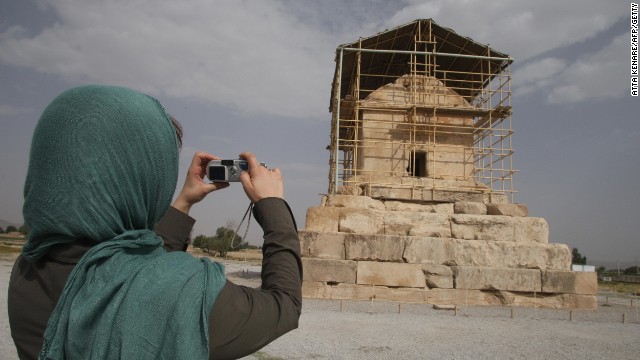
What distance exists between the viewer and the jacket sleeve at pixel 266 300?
41.9 inches

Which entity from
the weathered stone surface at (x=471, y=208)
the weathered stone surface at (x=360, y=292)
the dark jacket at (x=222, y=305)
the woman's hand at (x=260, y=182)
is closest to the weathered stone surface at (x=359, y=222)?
the weathered stone surface at (x=360, y=292)

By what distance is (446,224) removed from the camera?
10.9 meters

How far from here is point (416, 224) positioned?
10.9 meters

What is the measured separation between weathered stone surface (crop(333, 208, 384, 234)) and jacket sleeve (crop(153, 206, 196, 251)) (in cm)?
887

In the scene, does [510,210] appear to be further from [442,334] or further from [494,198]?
[442,334]

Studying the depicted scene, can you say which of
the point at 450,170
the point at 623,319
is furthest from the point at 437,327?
the point at 450,170

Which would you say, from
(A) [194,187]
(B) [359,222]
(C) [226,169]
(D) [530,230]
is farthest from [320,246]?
(C) [226,169]

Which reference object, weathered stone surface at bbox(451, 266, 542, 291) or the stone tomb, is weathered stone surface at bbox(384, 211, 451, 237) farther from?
weathered stone surface at bbox(451, 266, 542, 291)

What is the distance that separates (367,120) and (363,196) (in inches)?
112

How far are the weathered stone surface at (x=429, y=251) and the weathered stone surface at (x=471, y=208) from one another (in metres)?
1.22

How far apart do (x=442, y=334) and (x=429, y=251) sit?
361 centimetres

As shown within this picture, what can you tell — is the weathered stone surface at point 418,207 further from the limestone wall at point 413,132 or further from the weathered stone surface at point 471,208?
the limestone wall at point 413,132

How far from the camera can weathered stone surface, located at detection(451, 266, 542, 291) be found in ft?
33.4

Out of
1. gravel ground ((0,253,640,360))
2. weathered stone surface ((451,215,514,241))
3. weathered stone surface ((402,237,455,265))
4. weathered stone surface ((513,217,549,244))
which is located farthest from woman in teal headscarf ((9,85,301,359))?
weathered stone surface ((513,217,549,244))
